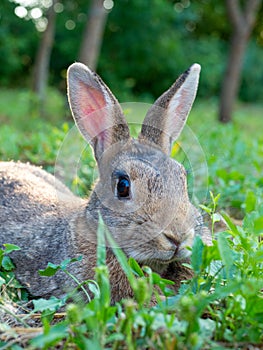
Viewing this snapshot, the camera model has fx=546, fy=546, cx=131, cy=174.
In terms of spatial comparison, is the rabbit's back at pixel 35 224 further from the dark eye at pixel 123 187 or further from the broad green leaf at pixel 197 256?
the broad green leaf at pixel 197 256

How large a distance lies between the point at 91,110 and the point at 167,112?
438 millimetres

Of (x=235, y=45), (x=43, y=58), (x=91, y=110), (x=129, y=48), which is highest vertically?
(x=129, y=48)

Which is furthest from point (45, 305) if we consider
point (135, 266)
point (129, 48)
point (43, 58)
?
point (129, 48)

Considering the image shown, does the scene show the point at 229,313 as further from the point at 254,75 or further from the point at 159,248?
the point at 254,75

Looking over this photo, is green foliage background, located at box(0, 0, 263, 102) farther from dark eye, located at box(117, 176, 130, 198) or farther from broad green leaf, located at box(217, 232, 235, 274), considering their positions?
broad green leaf, located at box(217, 232, 235, 274)

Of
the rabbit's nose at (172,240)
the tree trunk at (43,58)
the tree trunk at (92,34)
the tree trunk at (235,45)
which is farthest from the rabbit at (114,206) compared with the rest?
the tree trunk at (43,58)

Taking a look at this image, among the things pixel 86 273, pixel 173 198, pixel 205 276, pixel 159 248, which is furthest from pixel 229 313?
pixel 86 273

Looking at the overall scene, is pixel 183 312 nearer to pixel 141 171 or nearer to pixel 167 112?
pixel 141 171

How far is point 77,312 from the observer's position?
1693 mm

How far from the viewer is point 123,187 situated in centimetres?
274

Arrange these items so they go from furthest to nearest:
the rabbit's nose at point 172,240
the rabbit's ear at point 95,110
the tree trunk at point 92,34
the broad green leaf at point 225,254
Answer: the tree trunk at point 92,34
the rabbit's ear at point 95,110
the rabbit's nose at point 172,240
the broad green leaf at point 225,254

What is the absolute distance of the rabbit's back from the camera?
3029mm

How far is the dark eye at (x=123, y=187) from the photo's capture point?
2.71 m

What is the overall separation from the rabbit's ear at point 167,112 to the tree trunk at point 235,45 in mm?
9564
